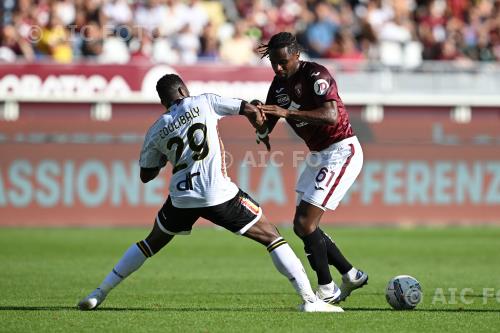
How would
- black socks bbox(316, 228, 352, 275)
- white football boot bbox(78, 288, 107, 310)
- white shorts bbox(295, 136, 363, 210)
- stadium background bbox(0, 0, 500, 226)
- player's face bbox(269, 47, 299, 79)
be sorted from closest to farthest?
white football boot bbox(78, 288, 107, 310), player's face bbox(269, 47, 299, 79), white shorts bbox(295, 136, 363, 210), black socks bbox(316, 228, 352, 275), stadium background bbox(0, 0, 500, 226)

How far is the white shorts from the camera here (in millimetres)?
9367

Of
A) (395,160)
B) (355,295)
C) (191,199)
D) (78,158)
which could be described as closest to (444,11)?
(395,160)

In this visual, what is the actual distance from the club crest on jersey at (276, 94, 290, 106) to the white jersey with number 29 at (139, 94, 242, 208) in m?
1.00

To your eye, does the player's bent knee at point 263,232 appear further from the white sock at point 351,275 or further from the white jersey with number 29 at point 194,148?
the white sock at point 351,275

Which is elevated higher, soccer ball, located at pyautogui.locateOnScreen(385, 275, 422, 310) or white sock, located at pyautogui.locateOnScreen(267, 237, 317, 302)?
white sock, located at pyautogui.locateOnScreen(267, 237, 317, 302)

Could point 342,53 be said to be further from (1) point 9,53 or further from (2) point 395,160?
(1) point 9,53

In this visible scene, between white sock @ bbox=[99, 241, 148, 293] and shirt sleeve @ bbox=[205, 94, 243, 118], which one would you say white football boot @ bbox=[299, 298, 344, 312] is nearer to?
white sock @ bbox=[99, 241, 148, 293]

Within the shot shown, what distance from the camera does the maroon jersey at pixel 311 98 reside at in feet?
→ 29.6

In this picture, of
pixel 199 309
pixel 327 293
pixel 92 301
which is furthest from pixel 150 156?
pixel 327 293

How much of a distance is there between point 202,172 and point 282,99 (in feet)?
4.20

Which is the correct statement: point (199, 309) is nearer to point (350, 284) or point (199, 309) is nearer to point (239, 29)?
point (350, 284)

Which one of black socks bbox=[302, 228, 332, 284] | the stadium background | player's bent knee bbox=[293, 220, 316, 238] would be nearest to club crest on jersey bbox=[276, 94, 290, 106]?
player's bent knee bbox=[293, 220, 316, 238]

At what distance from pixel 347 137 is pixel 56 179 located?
403 inches

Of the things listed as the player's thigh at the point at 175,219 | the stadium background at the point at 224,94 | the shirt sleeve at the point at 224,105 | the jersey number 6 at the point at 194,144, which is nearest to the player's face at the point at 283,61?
the shirt sleeve at the point at 224,105
